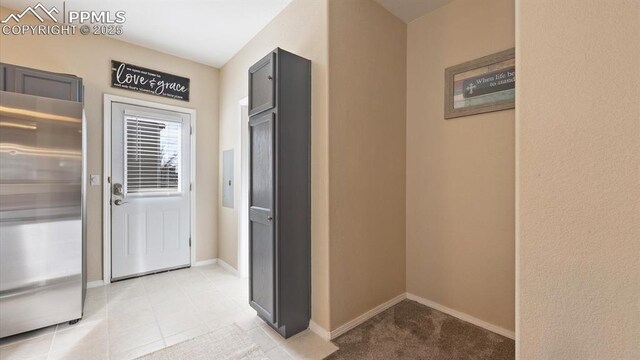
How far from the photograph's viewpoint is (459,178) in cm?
233

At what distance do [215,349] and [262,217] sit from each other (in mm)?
996

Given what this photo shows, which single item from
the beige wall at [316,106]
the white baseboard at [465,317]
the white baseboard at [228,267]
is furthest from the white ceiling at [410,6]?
the white baseboard at [228,267]

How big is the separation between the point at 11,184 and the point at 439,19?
3.79 meters

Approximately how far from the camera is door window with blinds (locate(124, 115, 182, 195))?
3.17 meters

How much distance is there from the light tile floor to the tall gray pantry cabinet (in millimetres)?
185

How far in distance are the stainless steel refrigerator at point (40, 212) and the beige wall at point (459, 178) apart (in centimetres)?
305

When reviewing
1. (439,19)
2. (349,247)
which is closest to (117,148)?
(349,247)

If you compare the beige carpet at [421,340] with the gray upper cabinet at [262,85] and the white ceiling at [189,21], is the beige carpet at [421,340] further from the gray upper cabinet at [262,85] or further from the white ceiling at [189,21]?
the white ceiling at [189,21]

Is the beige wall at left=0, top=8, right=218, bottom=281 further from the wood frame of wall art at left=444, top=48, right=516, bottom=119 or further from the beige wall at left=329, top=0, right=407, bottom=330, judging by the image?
the wood frame of wall art at left=444, top=48, right=516, bottom=119

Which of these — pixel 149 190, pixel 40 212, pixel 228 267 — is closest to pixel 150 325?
pixel 40 212

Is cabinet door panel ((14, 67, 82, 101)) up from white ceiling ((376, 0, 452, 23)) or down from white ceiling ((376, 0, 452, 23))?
down

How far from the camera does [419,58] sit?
2596 millimetres

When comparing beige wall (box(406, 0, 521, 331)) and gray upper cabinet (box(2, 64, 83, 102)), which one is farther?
gray upper cabinet (box(2, 64, 83, 102))

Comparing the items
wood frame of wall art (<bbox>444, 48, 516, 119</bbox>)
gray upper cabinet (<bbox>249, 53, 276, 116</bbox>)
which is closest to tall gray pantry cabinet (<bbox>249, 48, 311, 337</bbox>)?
gray upper cabinet (<bbox>249, 53, 276, 116</bbox>)
